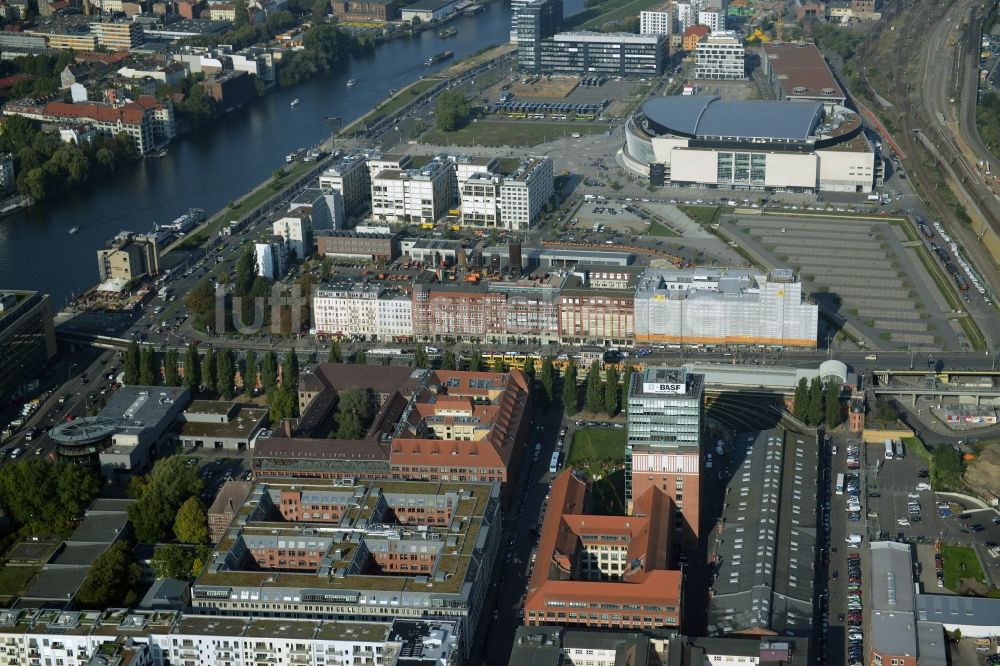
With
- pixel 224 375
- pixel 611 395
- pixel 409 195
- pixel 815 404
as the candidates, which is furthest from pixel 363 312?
pixel 815 404

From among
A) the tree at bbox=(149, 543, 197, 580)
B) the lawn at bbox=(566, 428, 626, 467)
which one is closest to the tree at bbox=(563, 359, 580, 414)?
the lawn at bbox=(566, 428, 626, 467)

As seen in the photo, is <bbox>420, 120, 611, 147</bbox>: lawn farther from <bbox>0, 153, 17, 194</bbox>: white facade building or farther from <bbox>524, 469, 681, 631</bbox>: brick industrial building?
<bbox>524, 469, 681, 631</bbox>: brick industrial building

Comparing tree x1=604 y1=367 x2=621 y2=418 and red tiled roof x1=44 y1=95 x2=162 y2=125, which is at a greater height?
red tiled roof x1=44 y1=95 x2=162 y2=125

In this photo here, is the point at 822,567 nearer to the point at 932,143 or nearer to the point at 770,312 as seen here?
the point at 770,312

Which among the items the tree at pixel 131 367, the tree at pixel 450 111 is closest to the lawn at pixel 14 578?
the tree at pixel 131 367

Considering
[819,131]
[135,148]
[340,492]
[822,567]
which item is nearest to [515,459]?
[340,492]

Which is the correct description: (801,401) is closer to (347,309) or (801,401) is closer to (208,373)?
(347,309)

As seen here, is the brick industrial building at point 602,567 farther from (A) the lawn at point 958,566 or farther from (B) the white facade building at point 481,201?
(B) the white facade building at point 481,201
